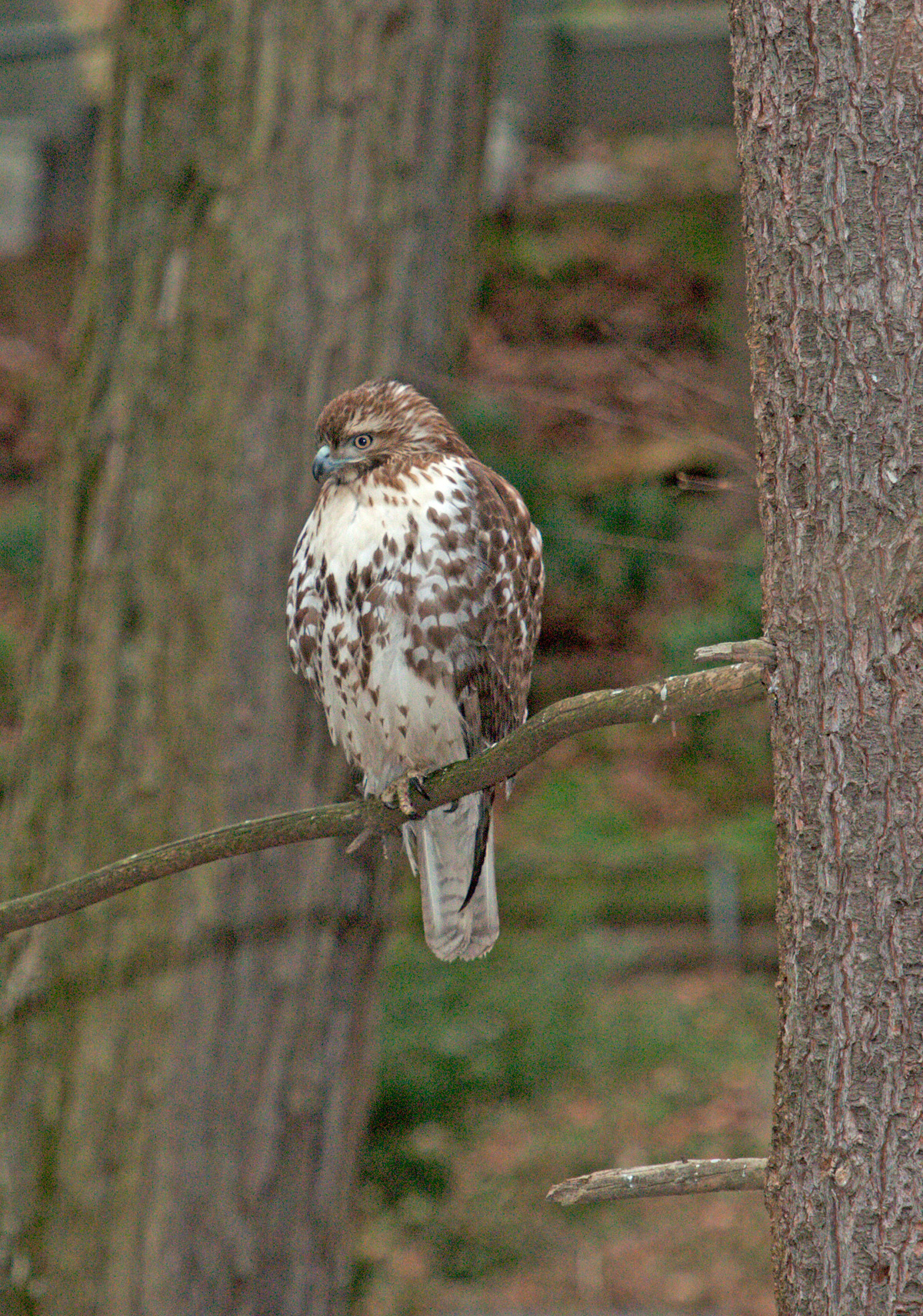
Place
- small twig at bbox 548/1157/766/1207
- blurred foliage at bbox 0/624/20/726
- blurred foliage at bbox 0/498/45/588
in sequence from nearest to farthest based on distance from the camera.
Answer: small twig at bbox 548/1157/766/1207
blurred foliage at bbox 0/624/20/726
blurred foliage at bbox 0/498/45/588

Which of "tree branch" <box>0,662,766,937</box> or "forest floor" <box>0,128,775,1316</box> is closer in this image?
"tree branch" <box>0,662,766,937</box>

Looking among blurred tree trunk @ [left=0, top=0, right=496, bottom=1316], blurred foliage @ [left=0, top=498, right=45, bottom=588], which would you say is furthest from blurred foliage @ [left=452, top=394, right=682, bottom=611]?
blurred tree trunk @ [left=0, top=0, right=496, bottom=1316]

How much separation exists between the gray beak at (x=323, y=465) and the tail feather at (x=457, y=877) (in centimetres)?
68

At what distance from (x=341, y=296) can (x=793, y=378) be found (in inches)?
88.7

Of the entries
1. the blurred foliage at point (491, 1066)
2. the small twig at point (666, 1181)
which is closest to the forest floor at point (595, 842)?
the blurred foliage at point (491, 1066)

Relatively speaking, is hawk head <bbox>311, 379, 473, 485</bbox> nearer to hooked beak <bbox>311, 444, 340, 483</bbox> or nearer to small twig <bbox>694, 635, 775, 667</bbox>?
hooked beak <bbox>311, 444, 340, 483</bbox>

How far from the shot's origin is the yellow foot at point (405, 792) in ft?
7.92

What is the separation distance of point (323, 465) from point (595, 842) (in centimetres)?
547

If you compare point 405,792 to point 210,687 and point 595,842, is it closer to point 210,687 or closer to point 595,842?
point 210,687

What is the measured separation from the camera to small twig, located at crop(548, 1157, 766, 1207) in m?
1.77

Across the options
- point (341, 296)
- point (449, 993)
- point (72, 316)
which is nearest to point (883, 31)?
point (341, 296)

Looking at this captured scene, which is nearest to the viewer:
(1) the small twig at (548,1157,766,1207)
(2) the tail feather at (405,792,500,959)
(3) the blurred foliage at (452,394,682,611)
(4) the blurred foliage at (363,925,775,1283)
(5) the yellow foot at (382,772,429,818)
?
(1) the small twig at (548,1157,766,1207)

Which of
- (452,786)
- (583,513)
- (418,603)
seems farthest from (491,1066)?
(583,513)

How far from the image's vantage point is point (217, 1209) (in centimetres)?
363
